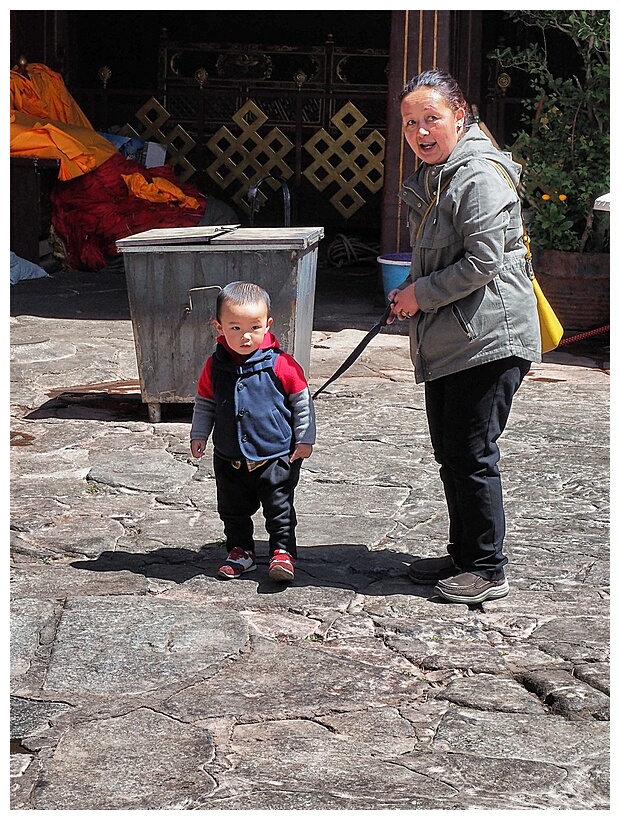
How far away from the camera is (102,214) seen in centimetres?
992

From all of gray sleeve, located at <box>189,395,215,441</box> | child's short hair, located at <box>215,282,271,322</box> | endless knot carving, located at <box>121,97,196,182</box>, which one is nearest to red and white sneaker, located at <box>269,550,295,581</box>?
gray sleeve, located at <box>189,395,215,441</box>

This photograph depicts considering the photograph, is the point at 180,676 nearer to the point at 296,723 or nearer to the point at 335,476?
the point at 296,723

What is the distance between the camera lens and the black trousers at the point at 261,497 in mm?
3582

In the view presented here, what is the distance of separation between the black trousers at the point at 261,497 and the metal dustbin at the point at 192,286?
175cm

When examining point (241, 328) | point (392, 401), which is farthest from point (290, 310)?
point (241, 328)

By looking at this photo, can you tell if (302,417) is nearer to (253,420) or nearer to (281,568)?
(253,420)

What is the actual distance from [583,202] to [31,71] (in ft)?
17.6

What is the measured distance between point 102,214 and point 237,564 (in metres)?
6.80

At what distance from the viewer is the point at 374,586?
3.60 m

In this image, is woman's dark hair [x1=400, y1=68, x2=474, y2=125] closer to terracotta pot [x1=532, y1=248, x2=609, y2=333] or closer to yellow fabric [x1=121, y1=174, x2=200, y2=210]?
terracotta pot [x1=532, y1=248, x2=609, y2=333]

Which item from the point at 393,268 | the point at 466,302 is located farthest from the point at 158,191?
the point at 466,302

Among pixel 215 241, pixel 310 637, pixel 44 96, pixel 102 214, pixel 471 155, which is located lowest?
pixel 310 637

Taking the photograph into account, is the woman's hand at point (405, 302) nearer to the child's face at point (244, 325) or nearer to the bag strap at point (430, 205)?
the bag strap at point (430, 205)

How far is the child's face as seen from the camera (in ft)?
11.5
